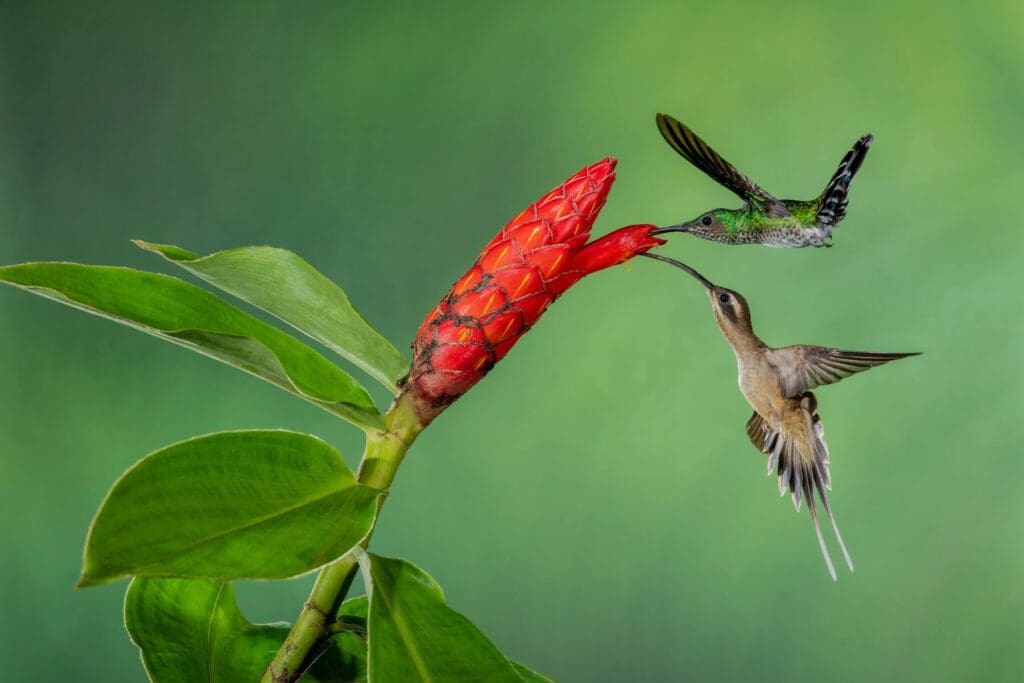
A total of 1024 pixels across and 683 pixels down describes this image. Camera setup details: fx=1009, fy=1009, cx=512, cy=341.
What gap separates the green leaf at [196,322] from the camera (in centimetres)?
50

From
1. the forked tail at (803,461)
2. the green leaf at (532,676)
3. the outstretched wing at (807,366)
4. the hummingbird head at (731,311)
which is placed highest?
the hummingbird head at (731,311)

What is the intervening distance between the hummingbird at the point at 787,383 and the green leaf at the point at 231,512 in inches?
11.4

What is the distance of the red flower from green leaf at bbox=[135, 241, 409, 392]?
0.04m

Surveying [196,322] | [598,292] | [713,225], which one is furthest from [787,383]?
[598,292]

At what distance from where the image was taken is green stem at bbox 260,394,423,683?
0.55 metres

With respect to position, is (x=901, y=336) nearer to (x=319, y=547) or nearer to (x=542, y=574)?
(x=542, y=574)

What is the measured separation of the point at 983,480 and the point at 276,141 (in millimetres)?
1219

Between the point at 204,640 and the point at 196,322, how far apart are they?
228 millimetres

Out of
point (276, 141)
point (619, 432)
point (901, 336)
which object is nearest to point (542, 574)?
point (619, 432)

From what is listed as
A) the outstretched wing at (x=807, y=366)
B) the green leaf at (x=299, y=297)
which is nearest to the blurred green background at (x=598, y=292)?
the outstretched wing at (x=807, y=366)

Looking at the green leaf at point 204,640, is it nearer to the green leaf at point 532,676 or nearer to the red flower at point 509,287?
the green leaf at point 532,676

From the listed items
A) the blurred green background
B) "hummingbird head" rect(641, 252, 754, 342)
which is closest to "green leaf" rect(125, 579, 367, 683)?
"hummingbird head" rect(641, 252, 754, 342)

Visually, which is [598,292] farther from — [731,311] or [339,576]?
[339,576]

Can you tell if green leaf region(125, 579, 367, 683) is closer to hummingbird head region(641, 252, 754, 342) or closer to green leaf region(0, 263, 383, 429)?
green leaf region(0, 263, 383, 429)
